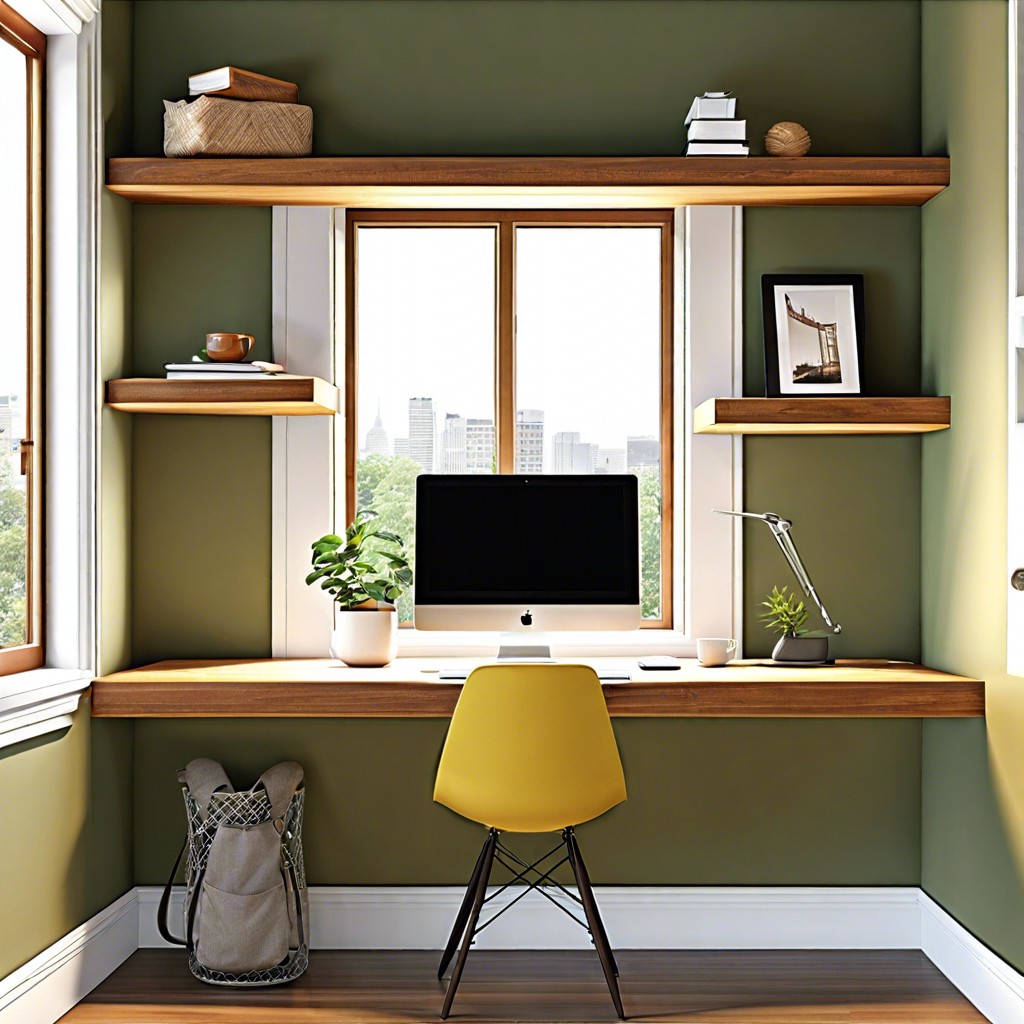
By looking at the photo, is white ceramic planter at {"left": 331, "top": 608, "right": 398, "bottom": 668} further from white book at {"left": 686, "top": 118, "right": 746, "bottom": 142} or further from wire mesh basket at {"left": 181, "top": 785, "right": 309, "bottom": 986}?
white book at {"left": 686, "top": 118, "right": 746, "bottom": 142}

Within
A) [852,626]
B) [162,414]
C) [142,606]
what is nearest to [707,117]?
[852,626]

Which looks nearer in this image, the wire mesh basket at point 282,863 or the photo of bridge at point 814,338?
the wire mesh basket at point 282,863

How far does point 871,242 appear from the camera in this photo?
10.6 ft

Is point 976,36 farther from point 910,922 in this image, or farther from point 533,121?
point 910,922

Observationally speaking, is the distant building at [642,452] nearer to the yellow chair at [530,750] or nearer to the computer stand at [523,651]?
the computer stand at [523,651]

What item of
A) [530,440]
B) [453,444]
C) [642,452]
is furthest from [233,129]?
[642,452]

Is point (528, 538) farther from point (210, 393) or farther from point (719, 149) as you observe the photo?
point (719, 149)

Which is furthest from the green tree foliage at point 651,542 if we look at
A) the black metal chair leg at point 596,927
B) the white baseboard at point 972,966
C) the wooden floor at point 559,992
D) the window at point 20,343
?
the window at point 20,343

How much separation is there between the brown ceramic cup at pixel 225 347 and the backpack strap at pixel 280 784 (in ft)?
3.71

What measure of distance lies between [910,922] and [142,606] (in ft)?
7.84

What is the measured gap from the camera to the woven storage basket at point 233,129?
2.98m

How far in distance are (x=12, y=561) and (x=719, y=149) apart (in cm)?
212

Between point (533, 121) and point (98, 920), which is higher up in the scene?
point (533, 121)

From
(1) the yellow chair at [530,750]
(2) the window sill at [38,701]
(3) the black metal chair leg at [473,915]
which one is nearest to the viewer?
(2) the window sill at [38,701]
